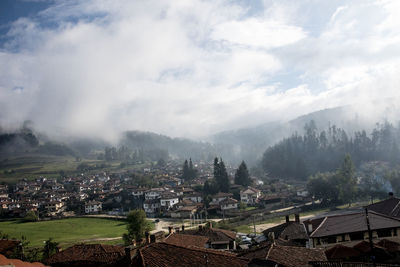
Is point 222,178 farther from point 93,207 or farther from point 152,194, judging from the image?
point 93,207

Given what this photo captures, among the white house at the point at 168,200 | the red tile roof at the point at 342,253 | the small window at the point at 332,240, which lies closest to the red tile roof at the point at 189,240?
the red tile roof at the point at 342,253

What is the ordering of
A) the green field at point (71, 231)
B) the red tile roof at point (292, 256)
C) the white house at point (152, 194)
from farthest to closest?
the white house at point (152, 194), the green field at point (71, 231), the red tile roof at point (292, 256)

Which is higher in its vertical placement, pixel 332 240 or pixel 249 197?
pixel 332 240

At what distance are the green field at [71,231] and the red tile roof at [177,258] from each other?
103ft

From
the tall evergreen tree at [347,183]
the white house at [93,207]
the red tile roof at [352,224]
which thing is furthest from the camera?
the white house at [93,207]

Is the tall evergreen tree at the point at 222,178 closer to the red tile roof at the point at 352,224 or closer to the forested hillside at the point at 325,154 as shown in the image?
the forested hillside at the point at 325,154

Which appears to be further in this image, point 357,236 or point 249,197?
point 249,197

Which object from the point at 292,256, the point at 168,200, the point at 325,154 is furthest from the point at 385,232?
the point at 325,154

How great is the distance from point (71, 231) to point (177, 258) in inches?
1880

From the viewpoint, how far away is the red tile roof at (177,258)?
14172 mm

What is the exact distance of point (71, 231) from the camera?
183 ft

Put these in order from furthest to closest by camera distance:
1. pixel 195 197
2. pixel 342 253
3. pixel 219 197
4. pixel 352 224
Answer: pixel 195 197 → pixel 219 197 → pixel 352 224 → pixel 342 253

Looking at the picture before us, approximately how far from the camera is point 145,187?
3765 inches

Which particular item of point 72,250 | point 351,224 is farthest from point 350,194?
point 72,250
